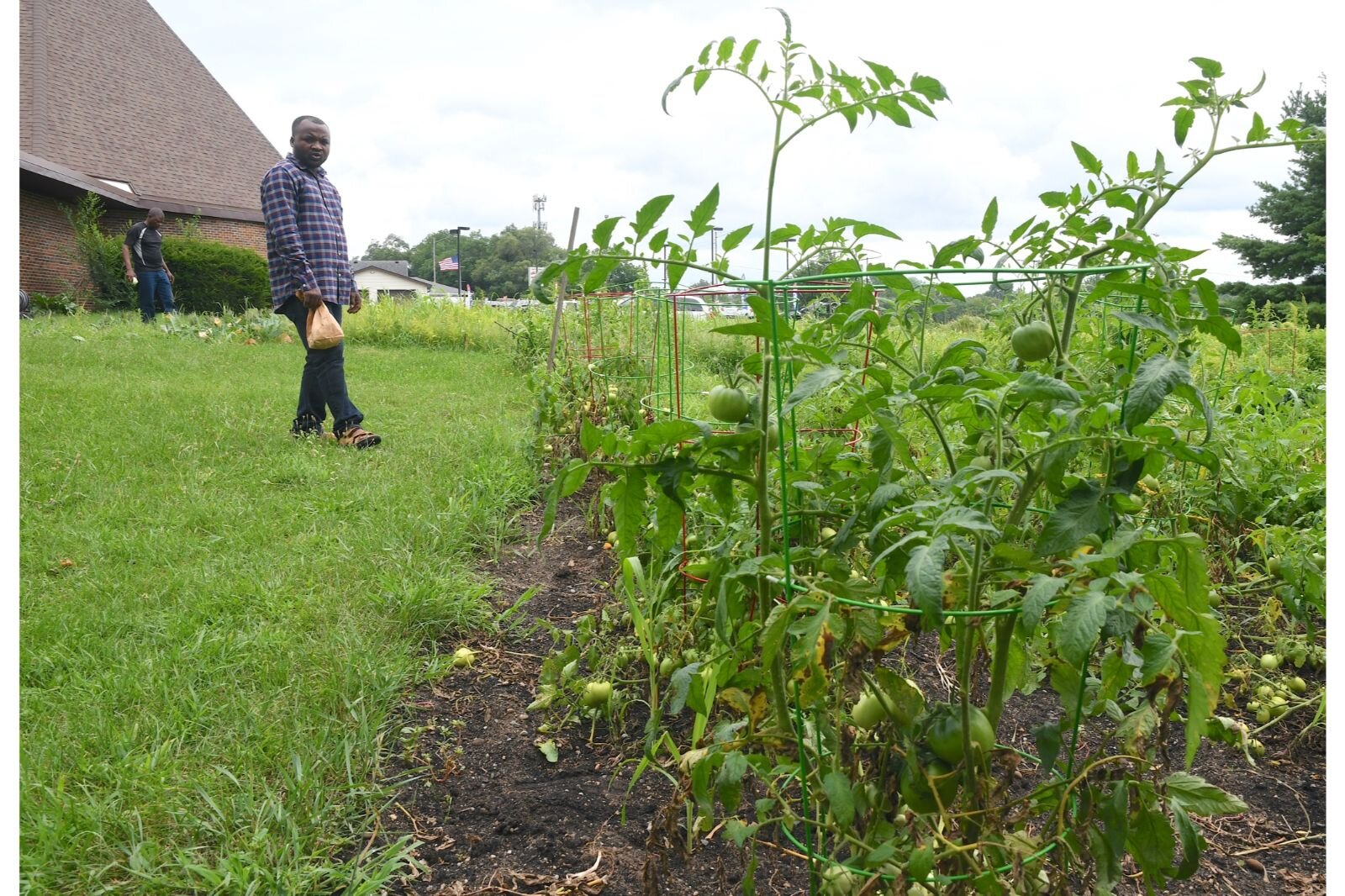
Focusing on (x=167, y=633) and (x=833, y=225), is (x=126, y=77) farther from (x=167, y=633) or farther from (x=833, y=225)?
(x=833, y=225)

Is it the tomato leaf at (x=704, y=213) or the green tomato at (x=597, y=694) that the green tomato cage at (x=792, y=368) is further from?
the green tomato at (x=597, y=694)

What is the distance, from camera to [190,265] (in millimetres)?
15391

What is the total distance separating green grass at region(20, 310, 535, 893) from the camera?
1.69 m

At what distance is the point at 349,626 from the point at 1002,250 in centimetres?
197

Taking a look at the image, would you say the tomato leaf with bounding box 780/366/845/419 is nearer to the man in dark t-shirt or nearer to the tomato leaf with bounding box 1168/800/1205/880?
the tomato leaf with bounding box 1168/800/1205/880

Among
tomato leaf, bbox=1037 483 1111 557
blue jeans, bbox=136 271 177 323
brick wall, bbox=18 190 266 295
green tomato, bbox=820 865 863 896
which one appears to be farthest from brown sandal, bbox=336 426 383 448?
brick wall, bbox=18 190 266 295

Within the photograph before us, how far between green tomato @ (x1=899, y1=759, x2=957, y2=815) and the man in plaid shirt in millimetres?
4172

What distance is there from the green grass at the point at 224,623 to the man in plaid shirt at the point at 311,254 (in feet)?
1.01

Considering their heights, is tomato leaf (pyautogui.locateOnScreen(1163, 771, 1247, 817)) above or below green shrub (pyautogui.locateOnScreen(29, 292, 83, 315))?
below

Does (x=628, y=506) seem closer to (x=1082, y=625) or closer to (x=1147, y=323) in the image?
(x=1082, y=625)

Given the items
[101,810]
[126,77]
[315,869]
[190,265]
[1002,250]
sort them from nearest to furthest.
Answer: [1002,250]
[315,869]
[101,810]
[190,265]
[126,77]

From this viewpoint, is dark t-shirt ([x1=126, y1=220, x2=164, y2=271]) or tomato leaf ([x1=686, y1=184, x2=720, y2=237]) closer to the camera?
tomato leaf ([x1=686, y1=184, x2=720, y2=237])

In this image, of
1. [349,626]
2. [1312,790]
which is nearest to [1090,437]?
[1312,790]

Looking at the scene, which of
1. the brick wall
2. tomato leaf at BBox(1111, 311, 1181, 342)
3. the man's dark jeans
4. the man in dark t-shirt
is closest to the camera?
tomato leaf at BBox(1111, 311, 1181, 342)
